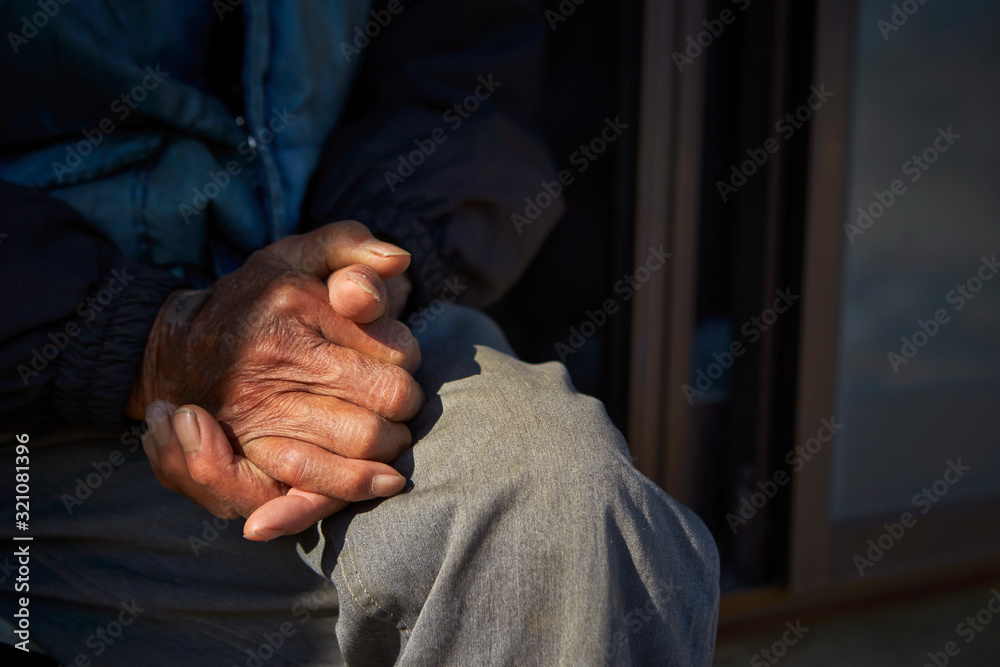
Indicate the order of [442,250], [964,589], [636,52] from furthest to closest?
[964,589]
[636,52]
[442,250]

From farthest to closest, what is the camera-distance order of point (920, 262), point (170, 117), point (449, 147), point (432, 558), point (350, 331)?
point (920, 262) → point (449, 147) → point (170, 117) → point (350, 331) → point (432, 558)

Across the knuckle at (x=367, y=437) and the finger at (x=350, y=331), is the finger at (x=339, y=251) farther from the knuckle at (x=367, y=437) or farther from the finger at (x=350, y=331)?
the knuckle at (x=367, y=437)

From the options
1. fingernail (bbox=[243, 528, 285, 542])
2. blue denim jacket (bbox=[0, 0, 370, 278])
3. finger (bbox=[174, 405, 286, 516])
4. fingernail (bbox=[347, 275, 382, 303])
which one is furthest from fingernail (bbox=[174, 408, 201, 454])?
blue denim jacket (bbox=[0, 0, 370, 278])

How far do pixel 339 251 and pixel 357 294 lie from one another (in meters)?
0.11

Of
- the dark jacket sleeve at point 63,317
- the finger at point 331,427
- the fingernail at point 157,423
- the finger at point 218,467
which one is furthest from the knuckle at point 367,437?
the dark jacket sleeve at point 63,317

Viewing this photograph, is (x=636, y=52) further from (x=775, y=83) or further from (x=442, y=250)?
(x=442, y=250)

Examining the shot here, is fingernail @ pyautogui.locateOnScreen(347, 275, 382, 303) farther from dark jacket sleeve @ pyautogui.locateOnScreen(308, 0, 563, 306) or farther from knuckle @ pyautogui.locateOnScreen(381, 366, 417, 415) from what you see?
dark jacket sleeve @ pyautogui.locateOnScreen(308, 0, 563, 306)

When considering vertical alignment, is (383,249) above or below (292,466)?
above

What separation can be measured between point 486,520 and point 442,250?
1.81 feet

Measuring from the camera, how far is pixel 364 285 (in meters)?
0.74

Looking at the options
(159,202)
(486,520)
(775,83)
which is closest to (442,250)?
(159,202)

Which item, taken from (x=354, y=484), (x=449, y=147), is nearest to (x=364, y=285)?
(x=354, y=484)

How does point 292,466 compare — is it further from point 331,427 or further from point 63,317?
point 63,317

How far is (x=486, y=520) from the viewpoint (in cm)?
65
